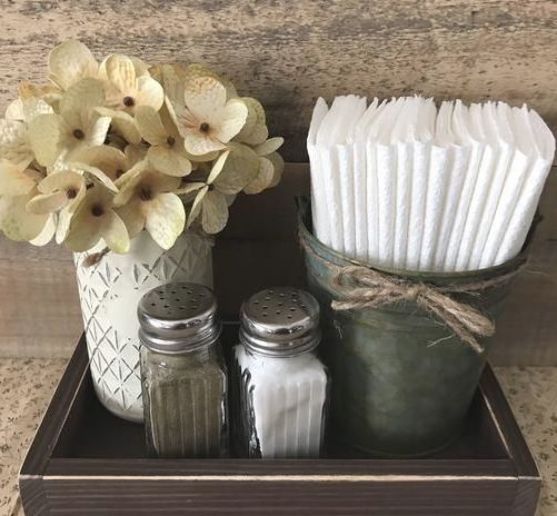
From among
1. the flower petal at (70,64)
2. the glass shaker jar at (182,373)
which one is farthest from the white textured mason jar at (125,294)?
the flower petal at (70,64)

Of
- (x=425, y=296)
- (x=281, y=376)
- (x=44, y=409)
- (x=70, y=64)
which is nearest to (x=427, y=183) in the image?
(x=425, y=296)

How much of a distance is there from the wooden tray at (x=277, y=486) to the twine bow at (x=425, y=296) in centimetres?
11

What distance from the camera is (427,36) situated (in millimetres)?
662

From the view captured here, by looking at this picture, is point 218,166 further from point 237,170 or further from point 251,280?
point 251,280

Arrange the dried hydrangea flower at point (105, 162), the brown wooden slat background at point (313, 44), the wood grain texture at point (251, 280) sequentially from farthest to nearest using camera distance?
the wood grain texture at point (251, 280), the brown wooden slat background at point (313, 44), the dried hydrangea flower at point (105, 162)

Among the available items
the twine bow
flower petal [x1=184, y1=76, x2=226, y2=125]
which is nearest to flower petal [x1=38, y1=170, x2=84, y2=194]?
flower petal [x1=184, y1=76, x2=226, y2=125]

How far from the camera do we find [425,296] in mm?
551

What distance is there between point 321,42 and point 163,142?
0.19 meters

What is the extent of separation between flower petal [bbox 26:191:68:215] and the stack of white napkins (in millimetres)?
189

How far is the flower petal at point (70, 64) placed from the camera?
1.90 feet

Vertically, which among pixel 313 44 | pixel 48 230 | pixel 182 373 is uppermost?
pixel 313 44

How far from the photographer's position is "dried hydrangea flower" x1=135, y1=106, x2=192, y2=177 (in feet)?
1.80

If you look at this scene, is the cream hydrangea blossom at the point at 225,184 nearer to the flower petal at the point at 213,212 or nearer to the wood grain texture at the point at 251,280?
the flower petal at the point at 213,212

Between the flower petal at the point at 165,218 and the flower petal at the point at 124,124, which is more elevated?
the flower petal at the point at 124,124
